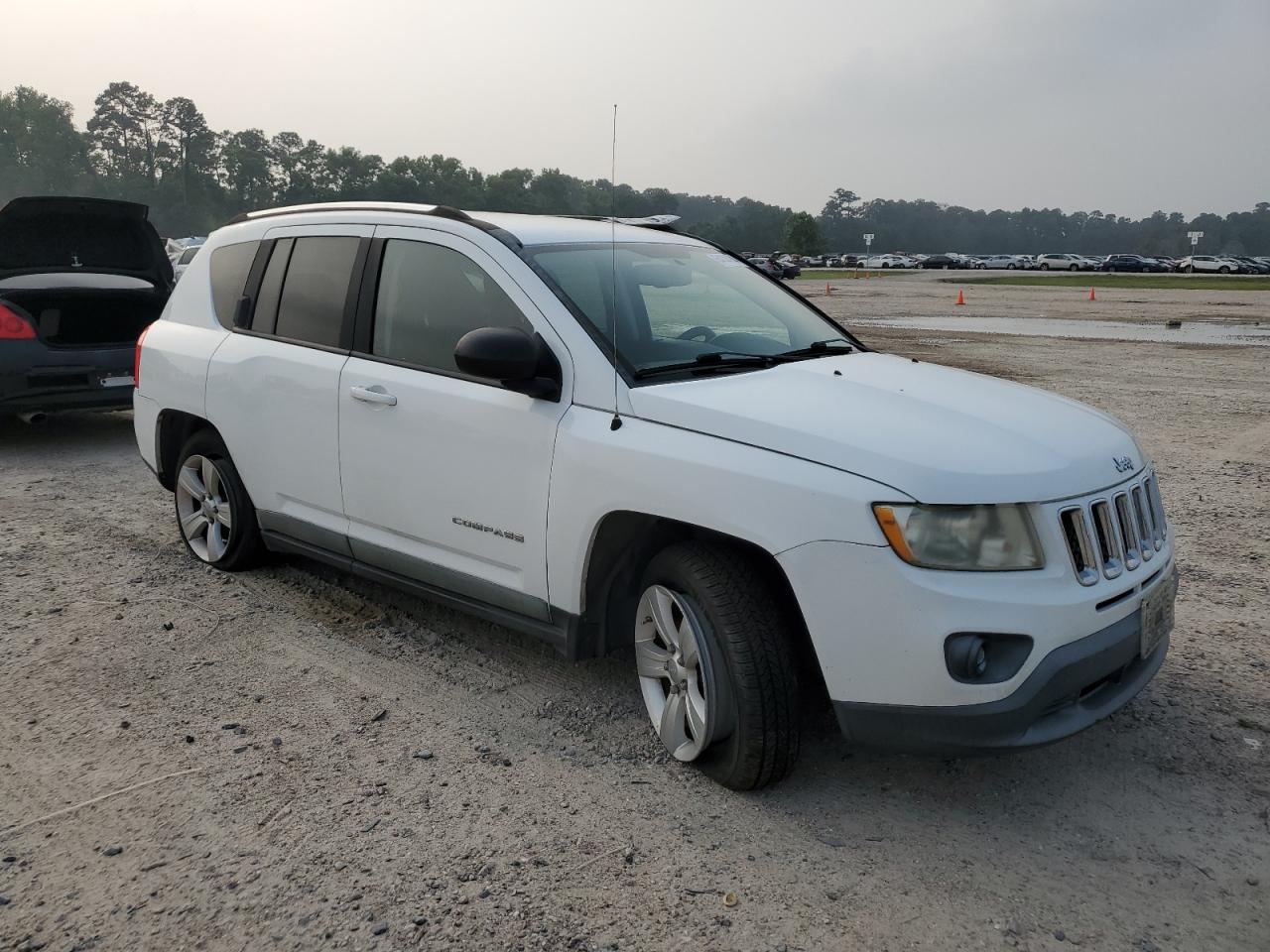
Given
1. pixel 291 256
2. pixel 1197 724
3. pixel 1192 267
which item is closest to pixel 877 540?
pixel 1197 724

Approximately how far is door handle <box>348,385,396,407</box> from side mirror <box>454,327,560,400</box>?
0.67 metres

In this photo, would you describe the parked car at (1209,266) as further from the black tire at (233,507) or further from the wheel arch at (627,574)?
the wheel arch at (627,574)

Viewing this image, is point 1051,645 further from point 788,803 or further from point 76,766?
point 76,766

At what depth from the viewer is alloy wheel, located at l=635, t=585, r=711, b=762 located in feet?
11.0

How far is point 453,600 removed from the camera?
13.4 feet

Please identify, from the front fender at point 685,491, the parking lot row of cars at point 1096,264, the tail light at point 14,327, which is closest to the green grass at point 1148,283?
the parking lot row of cars at point 1096,264

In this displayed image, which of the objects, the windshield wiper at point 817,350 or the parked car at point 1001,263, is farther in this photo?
the parked car at point 1001,263

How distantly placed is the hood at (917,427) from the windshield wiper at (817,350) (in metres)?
0.17

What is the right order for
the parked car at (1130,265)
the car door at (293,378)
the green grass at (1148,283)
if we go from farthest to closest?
the parked car at (1130,265) → the green grass at (1148,283) → the car door at (293,378)

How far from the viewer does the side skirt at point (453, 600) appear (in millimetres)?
3674

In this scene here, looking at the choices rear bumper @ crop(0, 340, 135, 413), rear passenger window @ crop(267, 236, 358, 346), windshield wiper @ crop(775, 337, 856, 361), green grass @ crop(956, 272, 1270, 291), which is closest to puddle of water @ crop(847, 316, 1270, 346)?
rear bumper @ crop(0, 340, 135, 413)

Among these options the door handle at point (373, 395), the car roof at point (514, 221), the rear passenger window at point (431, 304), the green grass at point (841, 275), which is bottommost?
the green grass at point (841, 275)

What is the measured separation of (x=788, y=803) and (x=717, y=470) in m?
1.08

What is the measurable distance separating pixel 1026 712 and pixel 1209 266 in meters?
87.9
